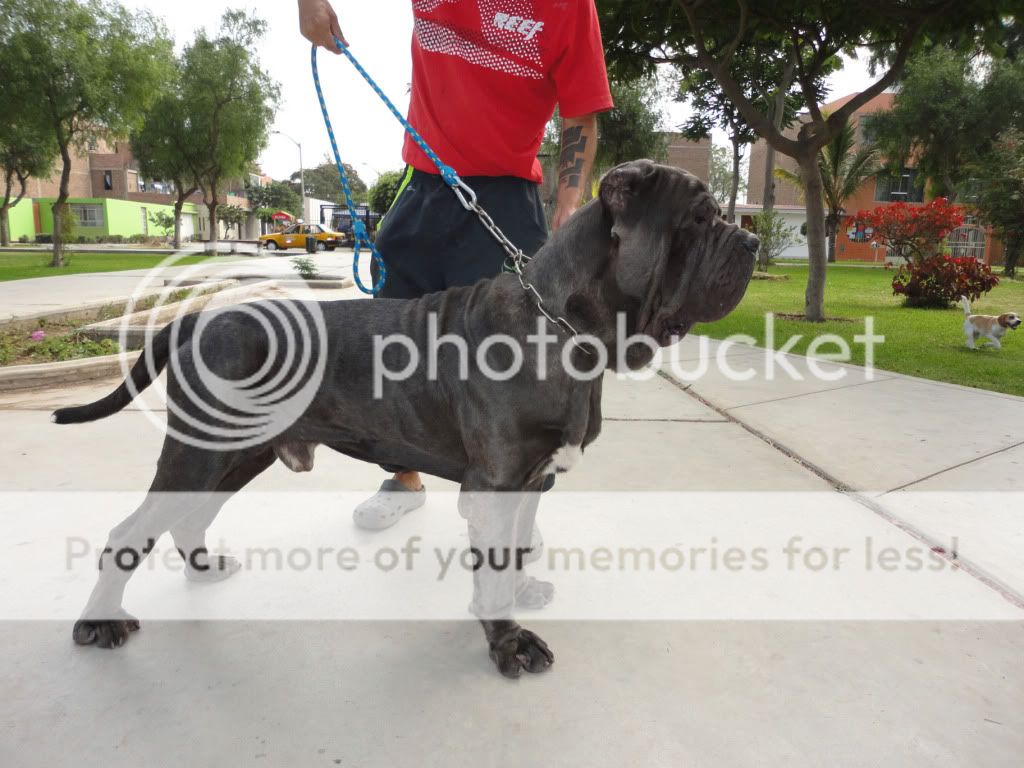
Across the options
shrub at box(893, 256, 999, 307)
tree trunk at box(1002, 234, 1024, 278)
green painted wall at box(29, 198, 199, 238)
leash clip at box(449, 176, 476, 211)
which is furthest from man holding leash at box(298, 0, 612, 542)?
green painted wall at box(29, 198, 199, 238)

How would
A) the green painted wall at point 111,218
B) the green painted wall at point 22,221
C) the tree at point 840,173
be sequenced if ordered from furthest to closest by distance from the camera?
the green painted wall at point 111,218
the green painted wall at point 22,221
the tree at point 840,173

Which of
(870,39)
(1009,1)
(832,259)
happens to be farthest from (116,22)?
(832,259)

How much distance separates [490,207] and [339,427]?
3.68 feet

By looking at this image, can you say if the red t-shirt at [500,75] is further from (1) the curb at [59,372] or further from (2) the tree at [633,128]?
(2) the tree at [633,128]

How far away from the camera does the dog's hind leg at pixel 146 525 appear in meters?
2.07

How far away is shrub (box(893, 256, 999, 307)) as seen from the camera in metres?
11.8

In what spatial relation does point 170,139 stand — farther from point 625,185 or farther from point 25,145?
point 625,185

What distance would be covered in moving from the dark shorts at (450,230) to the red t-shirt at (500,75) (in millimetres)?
78

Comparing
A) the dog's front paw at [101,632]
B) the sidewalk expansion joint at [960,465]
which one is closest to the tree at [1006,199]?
the sidewalk expansion joint at [960,465]

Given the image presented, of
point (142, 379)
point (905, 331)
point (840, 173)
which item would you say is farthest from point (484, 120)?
point (840, 173)

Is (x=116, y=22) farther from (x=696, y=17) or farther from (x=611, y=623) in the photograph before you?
(x=611, y=623)

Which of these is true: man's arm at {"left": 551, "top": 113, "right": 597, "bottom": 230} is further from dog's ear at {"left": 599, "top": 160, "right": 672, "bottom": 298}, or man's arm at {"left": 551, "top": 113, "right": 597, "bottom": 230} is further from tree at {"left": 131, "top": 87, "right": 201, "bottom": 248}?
tree at {"left": 131, "top": 87, "right": 201, "bottom": 248}

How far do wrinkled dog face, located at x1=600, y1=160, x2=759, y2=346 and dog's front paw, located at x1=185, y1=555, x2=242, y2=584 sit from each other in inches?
72.2
